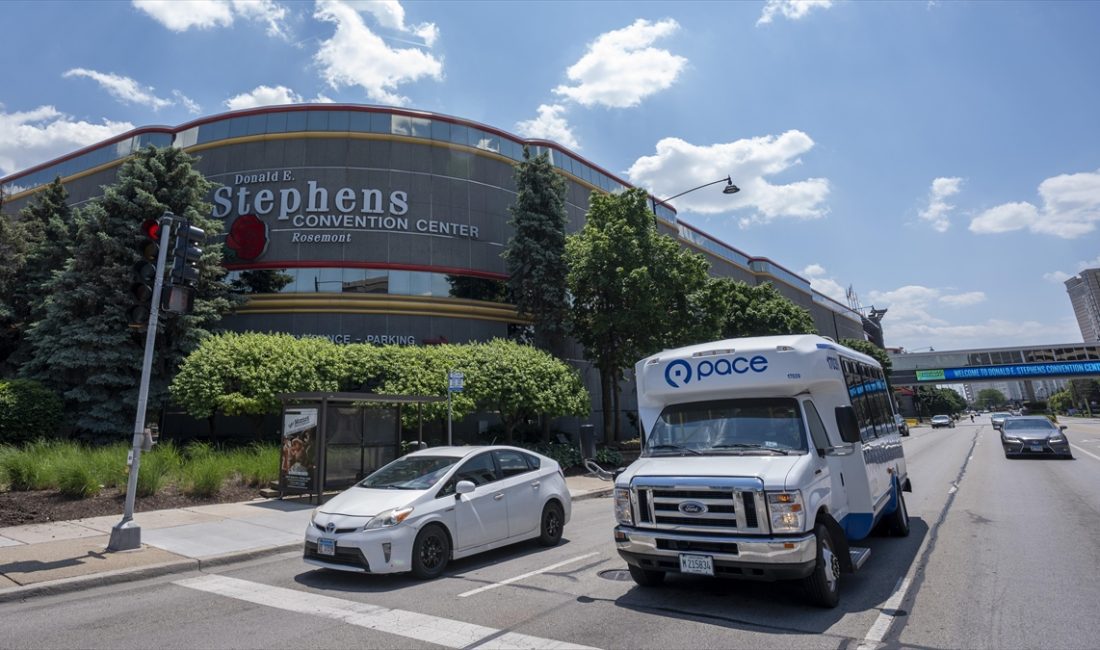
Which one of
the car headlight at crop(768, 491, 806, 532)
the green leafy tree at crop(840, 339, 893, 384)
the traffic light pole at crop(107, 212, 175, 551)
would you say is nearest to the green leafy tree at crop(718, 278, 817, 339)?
the green leafy tree at crop(840, 339, 893, 384)

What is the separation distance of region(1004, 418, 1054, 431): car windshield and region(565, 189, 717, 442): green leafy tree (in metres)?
11.9

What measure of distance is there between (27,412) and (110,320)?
3589 millimetres

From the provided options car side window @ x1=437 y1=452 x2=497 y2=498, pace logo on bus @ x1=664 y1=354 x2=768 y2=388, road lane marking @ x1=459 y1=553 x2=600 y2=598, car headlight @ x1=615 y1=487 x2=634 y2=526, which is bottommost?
road lane marking @ x1=459 y1=553 x2=600 y2=598

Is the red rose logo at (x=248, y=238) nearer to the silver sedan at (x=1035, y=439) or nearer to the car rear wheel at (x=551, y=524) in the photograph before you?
the car rear wheel at (x=551, y=524)

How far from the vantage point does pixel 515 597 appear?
6.13 meters

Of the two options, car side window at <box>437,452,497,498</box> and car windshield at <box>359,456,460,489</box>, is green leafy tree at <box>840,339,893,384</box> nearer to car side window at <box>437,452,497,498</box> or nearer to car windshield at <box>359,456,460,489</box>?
car side window at <box>437,452,497,498</box>

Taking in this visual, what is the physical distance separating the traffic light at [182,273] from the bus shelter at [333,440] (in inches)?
146

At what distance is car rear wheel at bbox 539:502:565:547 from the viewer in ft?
29.0

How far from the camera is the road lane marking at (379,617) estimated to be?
480 cm

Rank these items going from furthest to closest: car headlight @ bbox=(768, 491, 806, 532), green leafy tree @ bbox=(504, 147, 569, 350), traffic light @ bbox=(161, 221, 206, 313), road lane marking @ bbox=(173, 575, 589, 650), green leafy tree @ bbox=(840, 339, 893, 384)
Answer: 1. green leafy tree @ bbox=(840, 339, 893, 384)
2. green leafy tree @ bbox=(504, 147, 569, 350)
3. traffic light @ bbox=(161, 221, 206, 313)
4. car headlight @ bbox=(768, 491, 806, 532)
5. road lane marking @ bbox=(173, 575, 589, 650)

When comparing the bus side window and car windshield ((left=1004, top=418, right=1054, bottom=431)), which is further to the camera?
car windshield ((left=1004, top=418, right=1054, bottom=431))

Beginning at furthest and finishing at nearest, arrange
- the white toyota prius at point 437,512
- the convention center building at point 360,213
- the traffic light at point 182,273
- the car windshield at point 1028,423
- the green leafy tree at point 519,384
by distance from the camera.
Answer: the convention center building at point 360,213 → the car windshield at point 1028,423 → the green leafy tree at point 519,384 → the traffic light at point 182,273 → the white toyota prius at point 437,512

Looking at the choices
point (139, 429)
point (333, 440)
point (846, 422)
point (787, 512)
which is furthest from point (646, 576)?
point (333, 440)

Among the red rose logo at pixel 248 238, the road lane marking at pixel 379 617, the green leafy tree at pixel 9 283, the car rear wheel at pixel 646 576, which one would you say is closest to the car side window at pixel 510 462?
the car rear wheel at pixel 646 576
